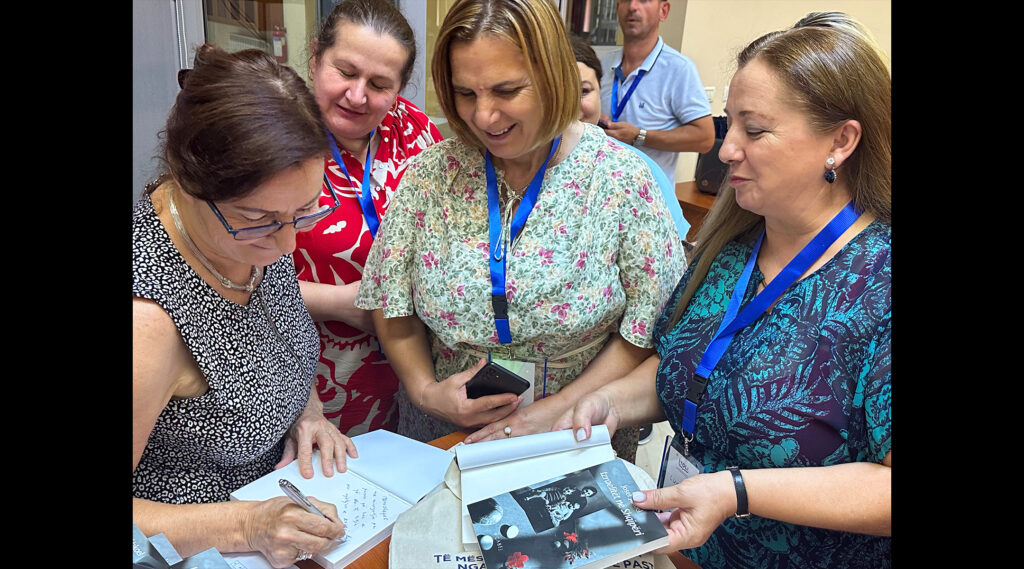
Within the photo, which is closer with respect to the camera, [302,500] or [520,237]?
[302,500]

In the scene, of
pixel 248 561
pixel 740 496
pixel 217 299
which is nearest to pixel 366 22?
pixel 217 299

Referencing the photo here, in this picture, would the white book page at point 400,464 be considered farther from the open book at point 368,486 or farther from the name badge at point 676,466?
the name badge at point 676,466

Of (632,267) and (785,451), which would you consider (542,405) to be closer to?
(632,267)

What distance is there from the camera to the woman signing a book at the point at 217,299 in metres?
1.22

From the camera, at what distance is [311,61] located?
6.80 feet

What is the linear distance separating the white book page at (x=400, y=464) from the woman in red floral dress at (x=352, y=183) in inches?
16.0

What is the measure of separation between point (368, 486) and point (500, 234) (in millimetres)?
651

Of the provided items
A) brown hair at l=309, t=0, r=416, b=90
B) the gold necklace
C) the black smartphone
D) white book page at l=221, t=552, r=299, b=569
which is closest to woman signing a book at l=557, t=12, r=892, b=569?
the black smartphone

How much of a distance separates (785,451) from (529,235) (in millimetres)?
733

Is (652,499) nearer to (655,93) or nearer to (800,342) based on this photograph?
(800,342)

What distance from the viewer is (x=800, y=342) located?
1.34 metres

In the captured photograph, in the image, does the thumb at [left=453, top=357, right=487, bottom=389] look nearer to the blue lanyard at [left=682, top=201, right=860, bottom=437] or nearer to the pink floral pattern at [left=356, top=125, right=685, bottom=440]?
the pink floral pattern at [left=356, top=125, right=685, bottom=440]

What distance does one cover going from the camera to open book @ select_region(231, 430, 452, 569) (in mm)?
1336
